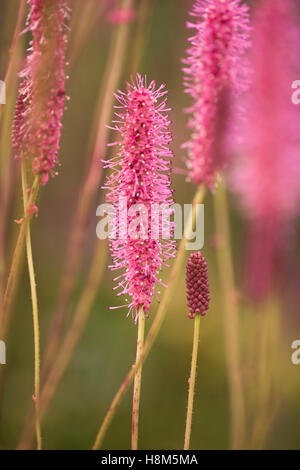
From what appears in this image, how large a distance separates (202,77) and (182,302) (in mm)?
710

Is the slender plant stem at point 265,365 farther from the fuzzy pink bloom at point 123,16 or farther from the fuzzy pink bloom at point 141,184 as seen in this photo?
the fuzzy pink bloom at point 123,16

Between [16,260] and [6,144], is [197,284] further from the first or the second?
[6,144]

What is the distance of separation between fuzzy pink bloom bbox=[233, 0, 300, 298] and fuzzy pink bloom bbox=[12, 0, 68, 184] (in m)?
0.17

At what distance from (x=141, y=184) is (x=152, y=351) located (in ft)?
2.30

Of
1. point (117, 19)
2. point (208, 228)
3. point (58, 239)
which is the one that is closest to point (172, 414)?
point (208, 228)

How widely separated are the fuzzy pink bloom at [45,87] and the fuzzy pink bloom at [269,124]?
0.17 metres

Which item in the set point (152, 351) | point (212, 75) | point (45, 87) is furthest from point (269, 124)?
point (152, 351)

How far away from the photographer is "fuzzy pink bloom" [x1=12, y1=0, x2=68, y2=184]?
440mm

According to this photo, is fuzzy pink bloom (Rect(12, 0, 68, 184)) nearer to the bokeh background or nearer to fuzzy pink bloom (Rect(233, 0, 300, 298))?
fuzzy pink bloom (Rect(233, 0, 300, 298))

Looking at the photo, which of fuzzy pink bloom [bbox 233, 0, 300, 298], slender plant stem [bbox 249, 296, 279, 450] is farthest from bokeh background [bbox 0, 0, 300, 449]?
fuzzy pink bloom [bbox 233, 0, 300, 298]

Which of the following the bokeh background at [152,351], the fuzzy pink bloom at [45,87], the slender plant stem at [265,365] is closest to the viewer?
the fuzzy pink bloom at [45,87]

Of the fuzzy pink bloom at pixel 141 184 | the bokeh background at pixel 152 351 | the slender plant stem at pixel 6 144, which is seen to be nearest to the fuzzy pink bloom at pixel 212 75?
the fuzzy pink bloom at pixel 141 184

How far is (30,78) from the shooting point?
46cm

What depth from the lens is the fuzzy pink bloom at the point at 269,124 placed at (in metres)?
0.50
